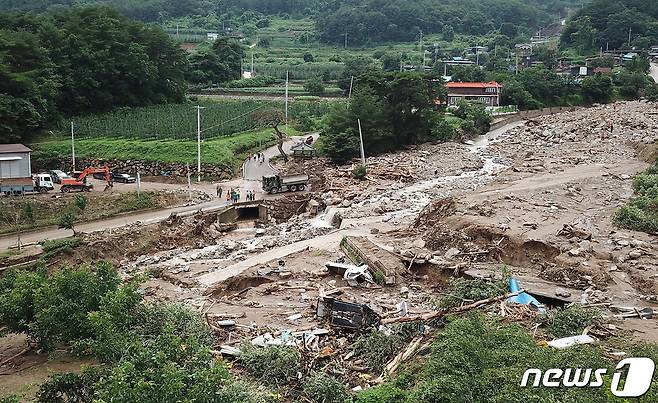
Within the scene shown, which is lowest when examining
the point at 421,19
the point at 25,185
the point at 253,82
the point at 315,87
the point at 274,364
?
the point at 25,185

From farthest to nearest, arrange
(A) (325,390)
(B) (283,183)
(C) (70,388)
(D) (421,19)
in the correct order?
1. (D) (421,19)
2. (B) (283,183)
3. (A) (325,390)
4. (C) (70,388)

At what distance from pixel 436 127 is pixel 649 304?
3337 cm

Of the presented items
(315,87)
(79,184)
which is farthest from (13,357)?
(315,87)

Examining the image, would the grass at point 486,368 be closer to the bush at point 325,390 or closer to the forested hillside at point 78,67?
the bush at point 325,390

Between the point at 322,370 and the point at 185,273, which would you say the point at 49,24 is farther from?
the point at 322,370

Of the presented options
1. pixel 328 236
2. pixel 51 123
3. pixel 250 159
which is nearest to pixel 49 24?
pixel 51 123

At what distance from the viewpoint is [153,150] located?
41406 mm

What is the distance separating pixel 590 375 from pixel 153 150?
34609 millimetres

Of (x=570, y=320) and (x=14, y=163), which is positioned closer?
(x=570, y=320)

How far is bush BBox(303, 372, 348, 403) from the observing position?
13.4m

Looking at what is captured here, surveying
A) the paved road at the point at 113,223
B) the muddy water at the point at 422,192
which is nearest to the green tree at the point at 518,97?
the muddy water at the point at 422,192

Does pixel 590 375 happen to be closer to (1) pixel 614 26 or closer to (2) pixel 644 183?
(2) pixel 644 183

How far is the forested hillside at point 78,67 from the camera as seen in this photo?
1703 inches

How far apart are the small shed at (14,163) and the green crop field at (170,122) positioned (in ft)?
34.0
